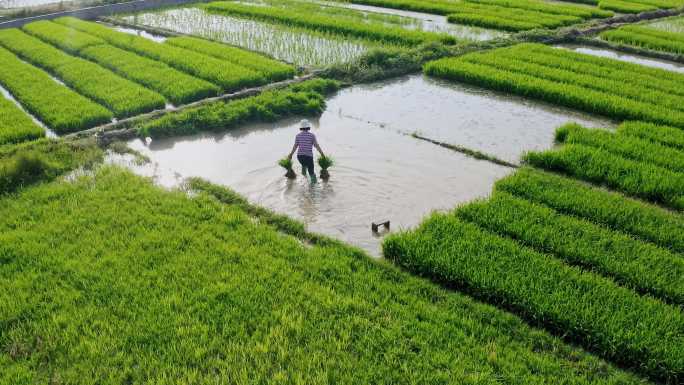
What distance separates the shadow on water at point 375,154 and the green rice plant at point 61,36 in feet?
20.0

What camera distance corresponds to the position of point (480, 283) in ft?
17.2

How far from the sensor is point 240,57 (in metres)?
12.6

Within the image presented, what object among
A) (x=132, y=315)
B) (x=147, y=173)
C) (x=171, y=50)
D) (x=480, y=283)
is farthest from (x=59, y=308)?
(x=171, y=50)

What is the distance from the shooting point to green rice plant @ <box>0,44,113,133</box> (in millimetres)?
9039

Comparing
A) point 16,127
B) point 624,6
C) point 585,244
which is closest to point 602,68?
point 585,244

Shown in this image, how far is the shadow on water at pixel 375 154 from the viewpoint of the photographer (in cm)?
691

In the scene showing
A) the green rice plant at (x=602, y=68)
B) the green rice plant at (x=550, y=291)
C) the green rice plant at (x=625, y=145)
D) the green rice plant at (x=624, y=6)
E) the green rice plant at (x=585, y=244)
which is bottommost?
the green rice plant at (x=550, y=291)

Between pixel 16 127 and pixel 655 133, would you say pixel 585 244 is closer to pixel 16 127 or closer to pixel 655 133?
pixel 655 133

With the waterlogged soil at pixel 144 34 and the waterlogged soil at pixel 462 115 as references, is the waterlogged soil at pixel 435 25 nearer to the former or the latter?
the waterlogged soil at pixel 462 115

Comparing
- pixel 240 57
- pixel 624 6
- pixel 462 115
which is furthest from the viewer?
pixel 624 6

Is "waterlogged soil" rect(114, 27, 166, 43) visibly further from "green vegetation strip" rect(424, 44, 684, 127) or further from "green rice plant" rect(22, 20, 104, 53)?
"green vegetation strip" rect(424, 44, 684, 127)

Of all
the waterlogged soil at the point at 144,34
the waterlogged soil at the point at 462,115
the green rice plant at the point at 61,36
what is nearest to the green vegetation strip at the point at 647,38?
the waterlogged soil at the point at 462,115

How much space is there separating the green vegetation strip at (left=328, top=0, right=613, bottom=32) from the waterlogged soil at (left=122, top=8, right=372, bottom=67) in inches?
189

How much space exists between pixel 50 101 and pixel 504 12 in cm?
1411
